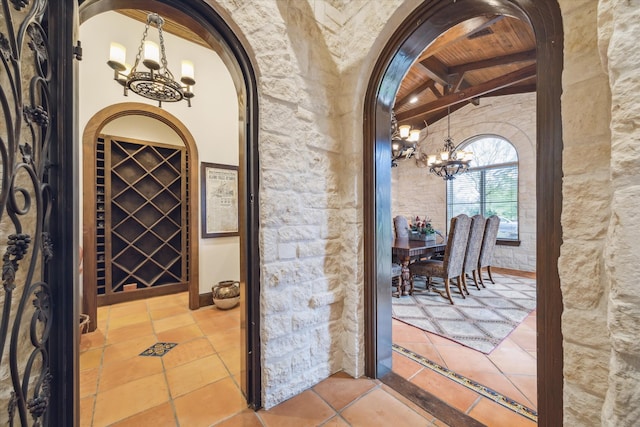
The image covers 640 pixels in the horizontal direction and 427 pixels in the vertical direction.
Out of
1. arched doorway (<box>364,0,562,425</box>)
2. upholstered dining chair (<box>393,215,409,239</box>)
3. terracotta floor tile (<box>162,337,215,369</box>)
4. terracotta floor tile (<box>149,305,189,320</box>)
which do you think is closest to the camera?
arched doorway (<box>364,0,562,425</box>)

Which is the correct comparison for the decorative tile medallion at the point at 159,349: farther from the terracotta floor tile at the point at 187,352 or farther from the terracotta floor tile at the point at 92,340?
the terracotta floor tile at the point at 92,340

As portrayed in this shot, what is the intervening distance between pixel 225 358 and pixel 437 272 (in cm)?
228

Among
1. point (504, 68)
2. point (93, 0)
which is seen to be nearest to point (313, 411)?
point (93, 0)

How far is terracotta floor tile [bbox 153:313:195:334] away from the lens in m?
2.05

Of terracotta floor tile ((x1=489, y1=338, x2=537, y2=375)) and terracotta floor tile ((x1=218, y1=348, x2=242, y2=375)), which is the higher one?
terracotta floor tile ((x1=218, y1=348, x2=242, y2=375))

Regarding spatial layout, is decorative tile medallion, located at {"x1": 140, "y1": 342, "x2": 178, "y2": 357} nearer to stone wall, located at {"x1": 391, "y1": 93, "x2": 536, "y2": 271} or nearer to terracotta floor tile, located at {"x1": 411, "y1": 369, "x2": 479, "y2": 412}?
terracotta floor tile, located at {"x1": 411, "y1": 369, "x2": 479, "y2": 412}

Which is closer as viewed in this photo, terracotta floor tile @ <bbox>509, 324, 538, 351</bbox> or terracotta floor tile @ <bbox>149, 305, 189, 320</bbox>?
terracotta floor tile @ <bbox>509, 324, 538, 351</bbox>

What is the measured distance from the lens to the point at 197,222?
2.53 meters

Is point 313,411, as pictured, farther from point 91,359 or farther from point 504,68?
point 504,68

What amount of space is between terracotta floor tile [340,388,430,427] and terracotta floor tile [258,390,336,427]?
105mm

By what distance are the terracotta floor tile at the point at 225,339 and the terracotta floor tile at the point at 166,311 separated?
2.33 ft

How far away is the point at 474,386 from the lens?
1.34 metres

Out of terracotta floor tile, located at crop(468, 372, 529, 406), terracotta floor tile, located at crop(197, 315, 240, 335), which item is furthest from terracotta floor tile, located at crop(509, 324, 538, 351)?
terracotta floor tile, located at crop(197, 315, 240, 335)

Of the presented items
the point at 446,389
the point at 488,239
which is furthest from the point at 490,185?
the point at 446,389
